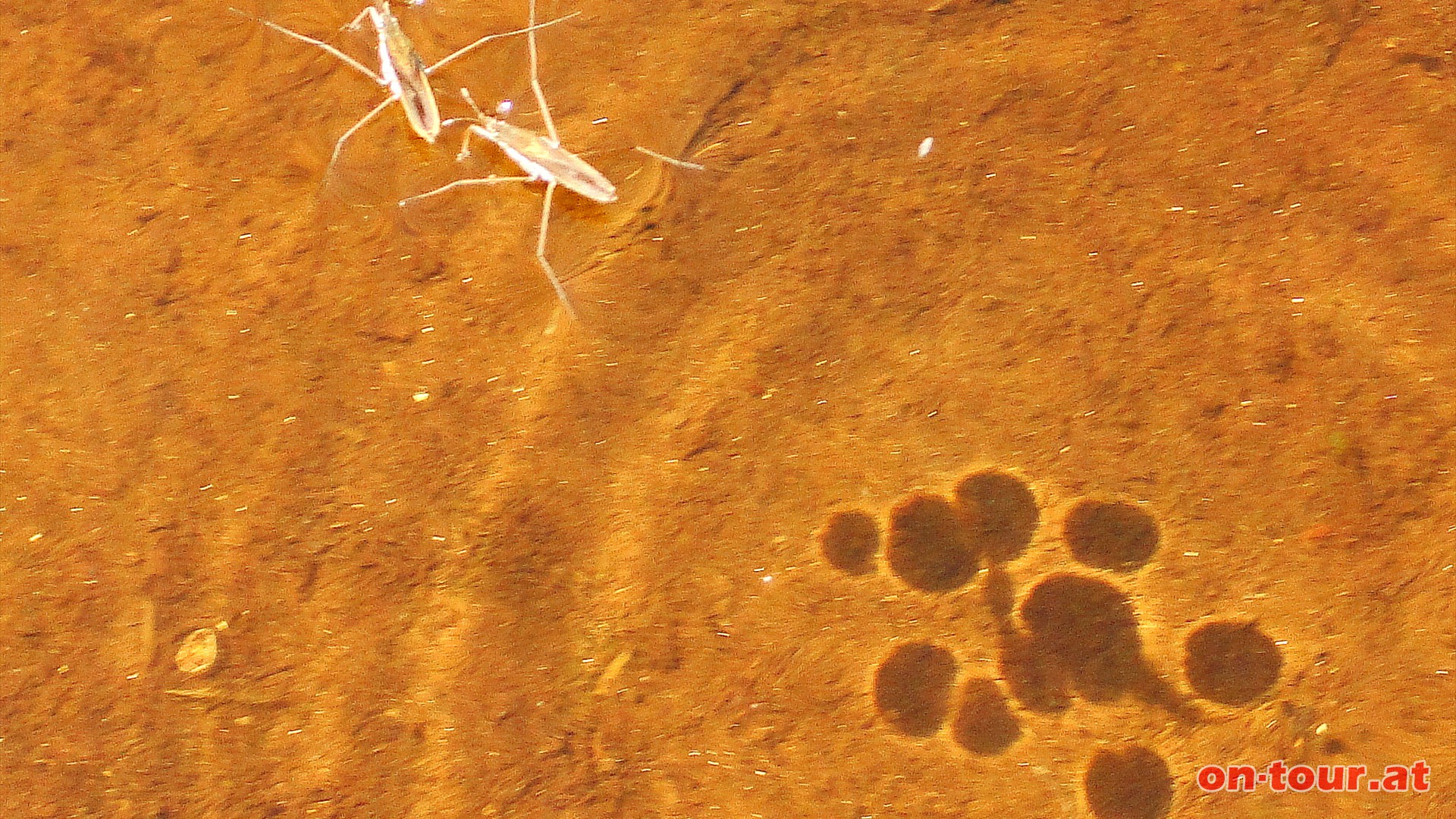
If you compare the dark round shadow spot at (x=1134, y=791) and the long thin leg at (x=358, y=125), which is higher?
the long thin leg at (x=358, y=125)

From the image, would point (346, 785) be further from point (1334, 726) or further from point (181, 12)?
point (1334, 726)

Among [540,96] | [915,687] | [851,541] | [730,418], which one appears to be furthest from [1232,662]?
[540,96]

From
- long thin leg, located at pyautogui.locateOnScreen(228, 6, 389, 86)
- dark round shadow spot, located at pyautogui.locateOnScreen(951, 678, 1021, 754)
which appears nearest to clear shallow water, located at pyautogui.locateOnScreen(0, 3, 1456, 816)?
dark round shadow spot, located at pyautogui.locateOnScreen(951, 678, 1021, 754)

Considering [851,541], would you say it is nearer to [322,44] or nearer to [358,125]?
[358,125]

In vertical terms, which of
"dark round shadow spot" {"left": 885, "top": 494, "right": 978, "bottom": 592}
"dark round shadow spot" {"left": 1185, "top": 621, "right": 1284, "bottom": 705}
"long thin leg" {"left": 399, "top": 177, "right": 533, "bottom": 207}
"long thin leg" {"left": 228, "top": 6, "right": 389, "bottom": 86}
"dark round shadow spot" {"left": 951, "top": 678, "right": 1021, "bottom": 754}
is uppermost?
"long thin leg" {"left": 228, "top": 6, "right": 389, "bottom": 86}

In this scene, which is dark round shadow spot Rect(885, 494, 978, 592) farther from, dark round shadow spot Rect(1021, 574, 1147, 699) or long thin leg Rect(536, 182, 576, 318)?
long thin leg Rect(536, 182, 576, 318)

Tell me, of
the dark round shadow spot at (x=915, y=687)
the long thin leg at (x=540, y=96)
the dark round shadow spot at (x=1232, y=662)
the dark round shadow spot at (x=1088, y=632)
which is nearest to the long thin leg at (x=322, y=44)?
the long thin leg at (x=540, y=96)

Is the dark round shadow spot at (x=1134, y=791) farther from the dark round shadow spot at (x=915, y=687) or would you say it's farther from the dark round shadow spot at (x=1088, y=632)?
the dark round shadow spot at (x=915, y=687)
